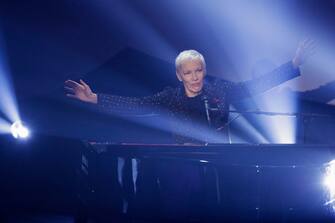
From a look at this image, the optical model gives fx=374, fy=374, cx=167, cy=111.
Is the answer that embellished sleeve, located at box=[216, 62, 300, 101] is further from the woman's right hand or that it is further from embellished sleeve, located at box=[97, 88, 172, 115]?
the woman's right hand

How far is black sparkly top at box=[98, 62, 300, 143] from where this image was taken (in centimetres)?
224

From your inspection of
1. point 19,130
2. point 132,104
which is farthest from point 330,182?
point 19,130

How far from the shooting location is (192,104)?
240cm

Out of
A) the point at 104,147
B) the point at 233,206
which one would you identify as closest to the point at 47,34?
the point at 104,147

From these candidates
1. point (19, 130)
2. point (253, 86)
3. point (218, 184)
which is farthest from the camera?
point (19, 130)

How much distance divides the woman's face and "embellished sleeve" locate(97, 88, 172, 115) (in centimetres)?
19

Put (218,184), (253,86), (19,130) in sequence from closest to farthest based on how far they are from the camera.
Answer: (218,184) < (253,86) < (19,130)

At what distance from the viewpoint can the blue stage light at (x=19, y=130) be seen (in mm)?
3209

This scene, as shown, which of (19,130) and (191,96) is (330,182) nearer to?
(191,96)

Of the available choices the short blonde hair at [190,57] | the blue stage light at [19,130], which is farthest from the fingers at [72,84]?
the blue stage light at [19,130]

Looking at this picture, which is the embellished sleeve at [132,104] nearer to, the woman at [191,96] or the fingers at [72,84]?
the woman at [191,96]

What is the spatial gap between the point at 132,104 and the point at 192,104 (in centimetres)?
43

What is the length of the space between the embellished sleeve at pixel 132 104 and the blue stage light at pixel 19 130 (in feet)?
3.35

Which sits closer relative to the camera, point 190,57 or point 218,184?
point 218,184
